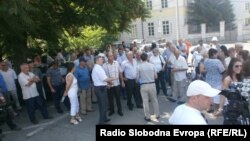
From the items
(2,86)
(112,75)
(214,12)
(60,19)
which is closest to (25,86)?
(2,86)

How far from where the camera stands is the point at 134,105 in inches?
478

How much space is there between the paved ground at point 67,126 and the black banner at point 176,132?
15.3 feet

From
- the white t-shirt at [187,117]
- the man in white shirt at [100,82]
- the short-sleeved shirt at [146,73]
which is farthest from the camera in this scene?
the short-sleeved shirt at [146,73]

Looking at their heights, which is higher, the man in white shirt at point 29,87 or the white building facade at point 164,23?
the white building facade at point 164,23

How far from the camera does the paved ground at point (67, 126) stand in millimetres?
9188

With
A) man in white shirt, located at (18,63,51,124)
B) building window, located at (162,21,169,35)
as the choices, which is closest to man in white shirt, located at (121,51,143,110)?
man in white shirt, located at (18,63,51,124)

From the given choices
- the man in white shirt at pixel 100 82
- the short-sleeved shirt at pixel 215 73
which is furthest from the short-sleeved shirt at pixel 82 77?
the short-sleeved shirt at pixel 215 73

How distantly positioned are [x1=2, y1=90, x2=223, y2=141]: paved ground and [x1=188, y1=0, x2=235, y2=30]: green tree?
1729 inches

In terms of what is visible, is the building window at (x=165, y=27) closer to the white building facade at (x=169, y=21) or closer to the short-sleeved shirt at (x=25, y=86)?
the white building facade at (x=169, y=21)

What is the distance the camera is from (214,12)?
53.3 meters

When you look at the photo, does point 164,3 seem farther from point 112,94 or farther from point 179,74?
point 112,94

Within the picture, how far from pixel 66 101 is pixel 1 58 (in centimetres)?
364

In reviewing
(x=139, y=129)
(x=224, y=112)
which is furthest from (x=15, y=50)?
(x=139, y=129)

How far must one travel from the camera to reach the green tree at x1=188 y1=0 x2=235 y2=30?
175ft
